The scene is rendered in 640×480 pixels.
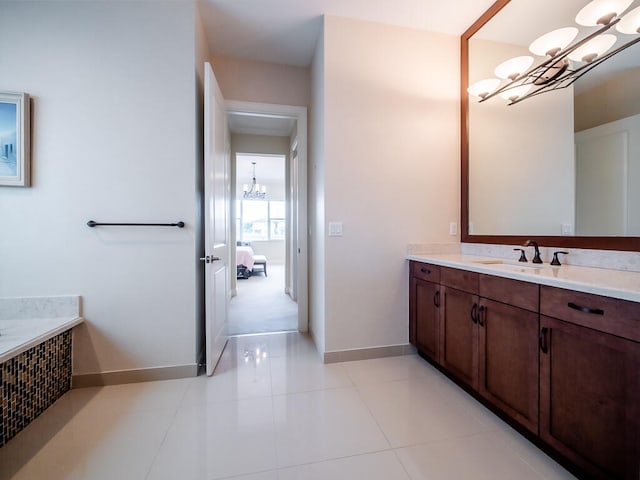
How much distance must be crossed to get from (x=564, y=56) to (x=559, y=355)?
1.83 m

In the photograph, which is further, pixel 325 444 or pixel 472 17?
pixel 472 17

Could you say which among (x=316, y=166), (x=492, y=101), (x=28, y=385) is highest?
(x=492, y=101)

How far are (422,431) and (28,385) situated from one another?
2228 mm

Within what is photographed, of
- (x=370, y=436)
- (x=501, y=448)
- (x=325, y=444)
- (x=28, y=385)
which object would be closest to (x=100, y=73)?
(x=28, y=385)

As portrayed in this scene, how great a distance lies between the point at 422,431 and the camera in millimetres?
1458

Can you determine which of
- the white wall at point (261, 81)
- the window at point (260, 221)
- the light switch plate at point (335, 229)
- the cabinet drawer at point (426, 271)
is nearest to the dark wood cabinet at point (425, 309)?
the cabinet drawer at point (426, 271)

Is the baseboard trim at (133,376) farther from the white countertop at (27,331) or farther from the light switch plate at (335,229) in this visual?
the light switch plate at (335,229)

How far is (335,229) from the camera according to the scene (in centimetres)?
224

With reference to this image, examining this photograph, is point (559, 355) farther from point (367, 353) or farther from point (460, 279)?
point (367, 353)

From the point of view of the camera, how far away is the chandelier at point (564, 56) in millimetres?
1436

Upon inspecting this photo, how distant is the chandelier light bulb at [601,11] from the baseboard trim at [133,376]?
3357 mm

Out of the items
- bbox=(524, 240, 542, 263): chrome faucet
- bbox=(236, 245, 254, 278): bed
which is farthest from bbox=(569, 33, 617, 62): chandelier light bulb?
bbox=(236, 245, 254, 278): bed

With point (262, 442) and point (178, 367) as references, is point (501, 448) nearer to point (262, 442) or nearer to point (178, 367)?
point (262, 442)

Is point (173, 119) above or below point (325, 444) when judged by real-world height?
above
